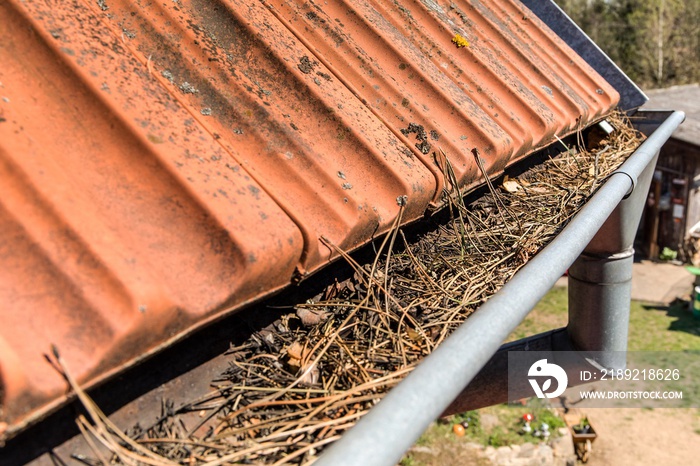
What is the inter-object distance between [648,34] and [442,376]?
29.8 m

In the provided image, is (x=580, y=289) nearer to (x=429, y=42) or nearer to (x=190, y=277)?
(x=429, y=42)

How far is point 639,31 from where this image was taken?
2564cm

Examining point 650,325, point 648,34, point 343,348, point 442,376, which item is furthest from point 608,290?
point 648,34

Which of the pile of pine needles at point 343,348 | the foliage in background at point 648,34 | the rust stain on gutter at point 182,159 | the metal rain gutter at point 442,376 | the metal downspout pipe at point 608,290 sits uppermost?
the foliage in background at point 648,34

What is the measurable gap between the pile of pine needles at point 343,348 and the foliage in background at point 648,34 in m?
26.8

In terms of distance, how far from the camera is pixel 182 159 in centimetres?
126

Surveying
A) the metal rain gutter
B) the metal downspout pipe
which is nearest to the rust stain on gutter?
the metal rain gutter

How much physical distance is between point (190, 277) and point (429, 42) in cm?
187

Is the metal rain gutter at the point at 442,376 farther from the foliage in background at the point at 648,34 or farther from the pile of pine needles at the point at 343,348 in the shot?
the foliage in background at the point at 648,34

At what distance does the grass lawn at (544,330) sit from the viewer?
7.84m

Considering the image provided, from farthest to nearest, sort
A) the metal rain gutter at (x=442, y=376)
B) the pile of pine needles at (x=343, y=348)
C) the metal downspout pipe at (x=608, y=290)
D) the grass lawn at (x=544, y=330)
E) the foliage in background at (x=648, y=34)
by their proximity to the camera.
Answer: the foliage in background at (x=648, y=34)
the grass lawn at (x=544, y=330)
the metal downspout pipe at (x=608, y=290)
the pile of pine needles at (x=343, y=348)
the metal rain gutter at (x=442, y=376)

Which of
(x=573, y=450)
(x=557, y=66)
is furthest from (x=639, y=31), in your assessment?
(x=557, y=66)

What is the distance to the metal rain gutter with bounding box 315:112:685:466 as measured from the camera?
770 mm

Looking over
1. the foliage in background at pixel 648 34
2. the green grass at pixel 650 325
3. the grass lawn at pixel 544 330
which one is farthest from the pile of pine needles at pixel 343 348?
the foliage in background at pixel 648 34
